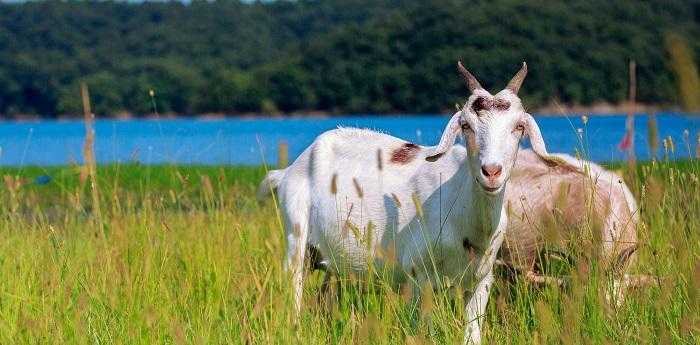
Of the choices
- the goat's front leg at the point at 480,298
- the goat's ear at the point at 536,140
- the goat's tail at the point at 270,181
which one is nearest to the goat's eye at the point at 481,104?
the goat's ear at the point at 536,140

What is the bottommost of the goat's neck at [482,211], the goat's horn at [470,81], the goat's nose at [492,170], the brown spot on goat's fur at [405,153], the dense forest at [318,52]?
the dense forest at [318,52]

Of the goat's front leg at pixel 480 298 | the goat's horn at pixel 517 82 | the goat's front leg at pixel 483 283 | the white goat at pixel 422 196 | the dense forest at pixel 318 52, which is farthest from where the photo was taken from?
the dense forest at pixel 318 52

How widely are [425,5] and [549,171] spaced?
47857 millimetres

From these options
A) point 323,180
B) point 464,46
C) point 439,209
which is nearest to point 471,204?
point 439,209

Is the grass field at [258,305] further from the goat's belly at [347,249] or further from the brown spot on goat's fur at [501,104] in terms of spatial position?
the brown spot on goat's fur at [501,104]

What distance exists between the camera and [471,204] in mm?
4449

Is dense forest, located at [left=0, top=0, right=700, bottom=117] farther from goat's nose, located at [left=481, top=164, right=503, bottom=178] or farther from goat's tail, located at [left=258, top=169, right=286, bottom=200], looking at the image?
goat's nose, located at [left=481, top=164, right=503, bottom=178]

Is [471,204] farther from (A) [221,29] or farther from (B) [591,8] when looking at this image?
(A) [221,29]

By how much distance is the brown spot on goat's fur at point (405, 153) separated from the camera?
5137 millimetres

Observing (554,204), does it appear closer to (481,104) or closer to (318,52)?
(481,104)

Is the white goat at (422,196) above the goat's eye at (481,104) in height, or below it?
below

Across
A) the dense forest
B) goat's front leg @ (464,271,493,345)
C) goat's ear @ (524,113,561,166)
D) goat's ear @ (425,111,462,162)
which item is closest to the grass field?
goat's front leg @ (464,271,493,345)

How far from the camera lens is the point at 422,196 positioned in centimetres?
484

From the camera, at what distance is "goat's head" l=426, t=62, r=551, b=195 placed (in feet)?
12.7
